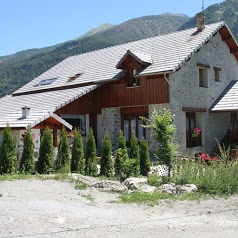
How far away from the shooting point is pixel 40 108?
19188 millimetres

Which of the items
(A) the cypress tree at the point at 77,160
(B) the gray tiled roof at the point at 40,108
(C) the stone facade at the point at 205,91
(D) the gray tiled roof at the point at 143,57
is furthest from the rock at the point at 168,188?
(C) the stone facade at the point at 205,91

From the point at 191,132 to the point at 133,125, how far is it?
325 centimetres

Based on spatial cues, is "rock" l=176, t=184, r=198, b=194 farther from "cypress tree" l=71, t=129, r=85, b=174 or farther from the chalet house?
the chalet house

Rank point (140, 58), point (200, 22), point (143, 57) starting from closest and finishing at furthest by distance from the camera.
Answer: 1. point (140, 58)
2. point (143, 57)
3. point (200, 22)

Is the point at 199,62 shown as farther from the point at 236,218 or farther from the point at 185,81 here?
the point at 236,218

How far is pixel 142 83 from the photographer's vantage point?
69.5 ft

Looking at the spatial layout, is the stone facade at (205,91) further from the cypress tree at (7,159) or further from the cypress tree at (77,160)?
the cypress tree at (7,159)

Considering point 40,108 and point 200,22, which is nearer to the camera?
point 40,108

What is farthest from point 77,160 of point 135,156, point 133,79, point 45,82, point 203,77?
point 45,82

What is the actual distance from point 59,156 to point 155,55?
1022cm

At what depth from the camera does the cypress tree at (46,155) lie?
1365 cm

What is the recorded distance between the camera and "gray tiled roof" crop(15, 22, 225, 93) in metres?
20.6

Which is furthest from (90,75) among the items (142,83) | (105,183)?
(105,183)

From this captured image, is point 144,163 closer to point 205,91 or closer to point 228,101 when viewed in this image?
point 205,91
